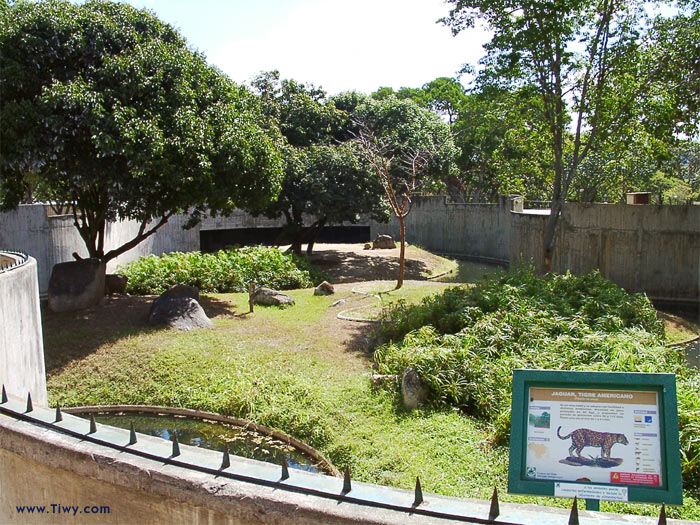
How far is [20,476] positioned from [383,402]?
486 cm

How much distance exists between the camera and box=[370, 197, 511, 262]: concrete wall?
27094mm

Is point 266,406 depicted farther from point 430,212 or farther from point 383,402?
point 430,212

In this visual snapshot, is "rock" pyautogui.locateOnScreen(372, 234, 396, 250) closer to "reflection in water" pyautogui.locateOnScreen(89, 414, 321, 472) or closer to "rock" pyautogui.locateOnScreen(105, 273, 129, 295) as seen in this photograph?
"rock" pyautogui.locateOnScreen(105, 273, 129, 295)

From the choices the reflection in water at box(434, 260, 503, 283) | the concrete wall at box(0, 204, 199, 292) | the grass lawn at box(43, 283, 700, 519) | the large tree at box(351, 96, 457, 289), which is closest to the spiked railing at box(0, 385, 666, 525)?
the grass lawn at box(43, 283, 700, 519)

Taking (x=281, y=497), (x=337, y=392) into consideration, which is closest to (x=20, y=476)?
(x=281, y=497)

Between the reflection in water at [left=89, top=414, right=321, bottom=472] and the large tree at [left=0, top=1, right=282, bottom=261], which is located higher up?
the large tree at [left=0, top=1, right=282, bottom=261]

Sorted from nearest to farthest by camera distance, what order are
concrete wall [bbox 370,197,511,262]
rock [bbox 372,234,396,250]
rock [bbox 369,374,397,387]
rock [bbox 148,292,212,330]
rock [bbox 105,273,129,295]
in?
rock [bbox 369,374,397,387] → rock [bbox 148,292,212,330] → rock [bbox 105,273,129,295] → rock [bbox 372,234,396,250] → concrete wall [bbox 370,197,511,262]

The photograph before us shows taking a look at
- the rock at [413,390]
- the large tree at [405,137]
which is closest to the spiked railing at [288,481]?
the rock at [413,390]

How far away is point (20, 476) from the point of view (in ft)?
13.4

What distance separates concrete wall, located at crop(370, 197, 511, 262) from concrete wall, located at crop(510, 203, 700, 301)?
24.3 feet

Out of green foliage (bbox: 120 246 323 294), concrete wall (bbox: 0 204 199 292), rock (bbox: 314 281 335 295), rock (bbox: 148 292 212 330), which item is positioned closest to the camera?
rock (bbox: 148 292 212 330)

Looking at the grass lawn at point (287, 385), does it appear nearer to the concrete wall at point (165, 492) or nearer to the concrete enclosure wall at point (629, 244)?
the concrete wall at point (165, 492)

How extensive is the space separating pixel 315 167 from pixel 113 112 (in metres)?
10.1

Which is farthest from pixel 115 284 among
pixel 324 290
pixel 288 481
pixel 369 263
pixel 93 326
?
pixel 288 481
